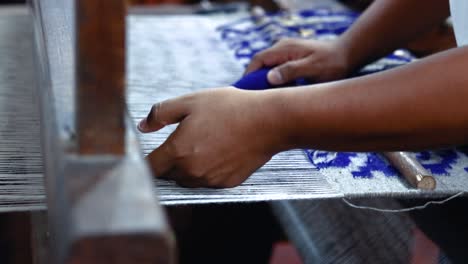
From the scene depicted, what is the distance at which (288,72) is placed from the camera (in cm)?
→ 124

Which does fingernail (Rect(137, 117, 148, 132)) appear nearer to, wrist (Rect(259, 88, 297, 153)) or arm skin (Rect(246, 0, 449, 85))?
wrist (Rect(259, 88, 297, 153))

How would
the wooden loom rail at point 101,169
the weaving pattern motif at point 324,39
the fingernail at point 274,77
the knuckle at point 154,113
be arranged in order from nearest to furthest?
the wooden loom rail at point 101,169, the knuckle at point 154,113, the weaving pattern motif at point 324,39, the fingernail at point 274,77

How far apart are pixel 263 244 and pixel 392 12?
0.87 meters

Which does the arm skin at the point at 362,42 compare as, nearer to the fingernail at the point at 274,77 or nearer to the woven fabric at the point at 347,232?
the fingernail at the point at 274,77

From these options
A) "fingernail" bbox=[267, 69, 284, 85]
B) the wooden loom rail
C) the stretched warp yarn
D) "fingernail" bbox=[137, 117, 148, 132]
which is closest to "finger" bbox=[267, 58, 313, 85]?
"fingernail" bbox=[267, 69, 284, 85]

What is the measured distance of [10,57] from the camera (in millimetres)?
1500

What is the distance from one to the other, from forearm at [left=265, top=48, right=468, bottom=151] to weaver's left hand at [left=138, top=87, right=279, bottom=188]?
2 cm

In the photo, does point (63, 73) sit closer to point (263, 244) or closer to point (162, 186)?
point (162, 186)

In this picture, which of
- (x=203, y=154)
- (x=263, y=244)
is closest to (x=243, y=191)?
(x=203, y=154)

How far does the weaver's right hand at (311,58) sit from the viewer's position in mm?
1276

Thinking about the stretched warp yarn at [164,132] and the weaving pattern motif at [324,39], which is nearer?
the stretched warp yarn at [164,132]

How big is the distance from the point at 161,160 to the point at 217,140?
0.08 metres

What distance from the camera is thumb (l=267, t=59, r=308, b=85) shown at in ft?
4.01

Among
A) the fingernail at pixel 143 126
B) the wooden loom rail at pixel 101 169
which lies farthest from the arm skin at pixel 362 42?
the wooden loom rail at pixel 101 169
